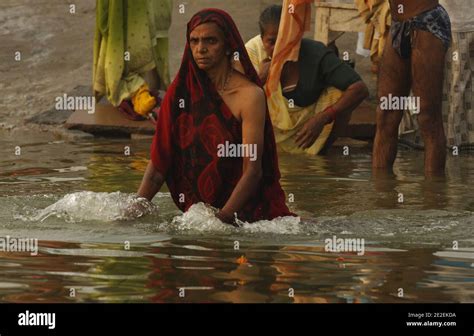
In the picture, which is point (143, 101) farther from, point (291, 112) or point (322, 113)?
point (322, 113)

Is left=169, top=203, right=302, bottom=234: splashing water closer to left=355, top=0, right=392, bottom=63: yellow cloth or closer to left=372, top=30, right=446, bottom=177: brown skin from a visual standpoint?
left=372, top=30, right=446, bottom=177: brown skin

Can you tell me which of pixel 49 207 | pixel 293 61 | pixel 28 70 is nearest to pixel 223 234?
pixel 49 207

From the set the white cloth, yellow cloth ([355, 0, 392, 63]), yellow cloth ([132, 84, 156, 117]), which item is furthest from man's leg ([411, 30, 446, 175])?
yellow cloth ([132, 84, 156, 117])

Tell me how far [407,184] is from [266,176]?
7.66 ft

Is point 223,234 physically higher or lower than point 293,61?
lower

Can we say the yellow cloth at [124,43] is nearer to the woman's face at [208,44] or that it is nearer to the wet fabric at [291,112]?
the wet fabric at [291,112]

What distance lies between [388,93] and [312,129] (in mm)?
1159

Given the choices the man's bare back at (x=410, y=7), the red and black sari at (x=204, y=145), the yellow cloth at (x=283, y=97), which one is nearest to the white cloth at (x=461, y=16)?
the yellow cloth at (x=283, y=97)

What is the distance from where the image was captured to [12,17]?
19.4 meters

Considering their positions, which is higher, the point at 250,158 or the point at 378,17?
the point at 378,17

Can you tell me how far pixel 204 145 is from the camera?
9320 millimetres

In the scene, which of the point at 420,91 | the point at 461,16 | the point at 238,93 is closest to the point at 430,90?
the point at 420,91

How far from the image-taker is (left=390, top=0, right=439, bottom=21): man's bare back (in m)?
11.4

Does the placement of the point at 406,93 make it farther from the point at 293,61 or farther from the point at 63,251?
the point at 63,251
